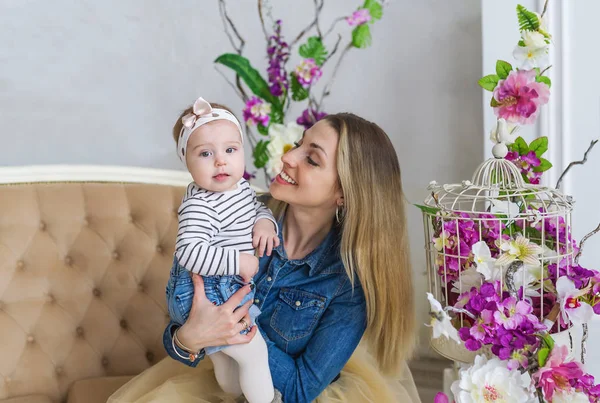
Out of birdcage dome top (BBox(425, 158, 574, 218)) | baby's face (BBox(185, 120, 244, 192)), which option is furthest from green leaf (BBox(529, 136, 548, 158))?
baby's face (BBox(185, 120, 244, 192))

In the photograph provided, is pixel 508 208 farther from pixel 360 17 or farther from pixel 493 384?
pixel 360 17

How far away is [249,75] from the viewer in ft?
8.57

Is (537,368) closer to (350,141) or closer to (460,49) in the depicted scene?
(350,141)

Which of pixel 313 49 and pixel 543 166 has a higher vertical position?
pixel 313 49

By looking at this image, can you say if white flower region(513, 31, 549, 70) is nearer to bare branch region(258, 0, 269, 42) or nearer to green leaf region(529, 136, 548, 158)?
green leaf region(529, 136, 548, 158)

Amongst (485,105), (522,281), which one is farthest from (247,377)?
(485,105)

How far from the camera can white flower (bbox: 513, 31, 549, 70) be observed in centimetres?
169

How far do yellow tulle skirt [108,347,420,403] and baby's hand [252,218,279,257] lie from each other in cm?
41

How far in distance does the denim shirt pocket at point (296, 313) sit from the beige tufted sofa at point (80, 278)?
65cm

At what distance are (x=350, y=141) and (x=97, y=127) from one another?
1726 mm

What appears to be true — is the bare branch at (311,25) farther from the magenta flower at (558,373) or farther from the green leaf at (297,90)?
the magenta flower at (558,373)

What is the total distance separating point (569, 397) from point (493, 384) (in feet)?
0.50

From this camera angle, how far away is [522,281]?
1597mm

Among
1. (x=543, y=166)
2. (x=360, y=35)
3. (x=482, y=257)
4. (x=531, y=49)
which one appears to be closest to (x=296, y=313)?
(x=482, y=257)
